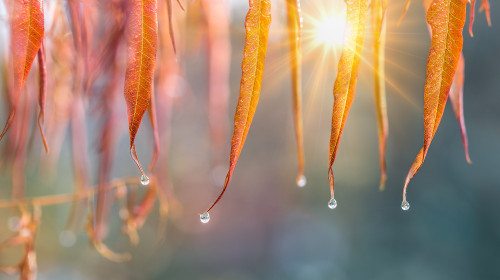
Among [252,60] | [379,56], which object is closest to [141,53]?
[252,60]

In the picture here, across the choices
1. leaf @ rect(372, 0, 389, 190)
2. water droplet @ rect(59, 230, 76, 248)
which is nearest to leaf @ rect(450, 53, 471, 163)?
leaf @ rect(372, 0, 389, 190)

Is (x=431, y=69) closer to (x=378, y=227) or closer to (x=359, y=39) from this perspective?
(x=359, y=39)

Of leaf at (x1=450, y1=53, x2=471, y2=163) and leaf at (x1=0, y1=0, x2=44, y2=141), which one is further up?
leaf at (x1=0, y1=0, x2=44, y2=141)

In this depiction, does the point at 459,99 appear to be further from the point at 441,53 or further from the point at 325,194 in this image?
the point at 325,194

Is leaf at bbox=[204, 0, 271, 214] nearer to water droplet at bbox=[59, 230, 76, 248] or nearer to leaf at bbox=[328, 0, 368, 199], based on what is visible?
leaf at bbox=[328, 0, 368, 199]

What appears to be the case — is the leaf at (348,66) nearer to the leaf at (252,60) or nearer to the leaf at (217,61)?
the leaf at (252,60)

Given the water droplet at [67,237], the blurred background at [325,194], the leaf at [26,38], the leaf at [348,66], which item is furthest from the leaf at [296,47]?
the blurred background at [325,194]
